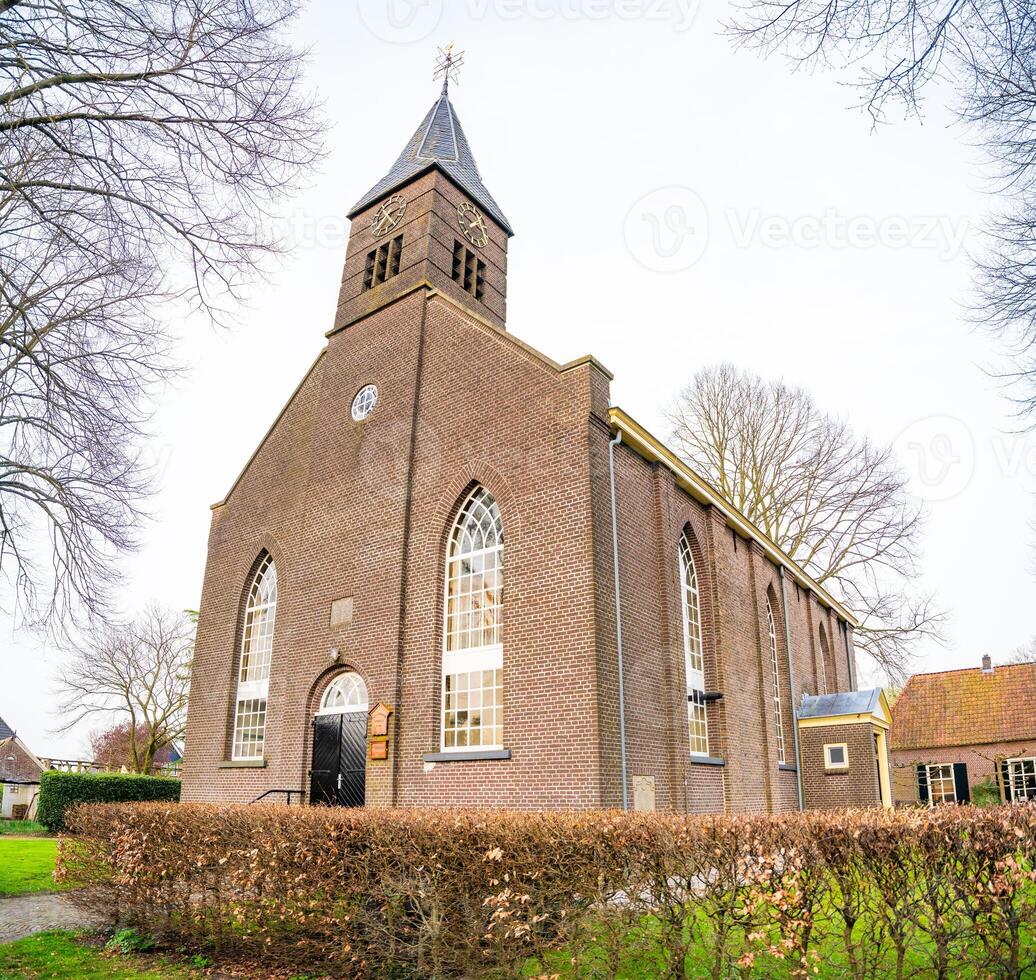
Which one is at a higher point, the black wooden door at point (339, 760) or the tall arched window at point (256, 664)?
the tall arched window at point (256, 664)

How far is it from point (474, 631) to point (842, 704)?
42.0 feet

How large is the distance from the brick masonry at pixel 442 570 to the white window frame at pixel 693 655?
0.21 metres

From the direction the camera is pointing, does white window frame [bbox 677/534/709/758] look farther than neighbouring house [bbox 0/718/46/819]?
No

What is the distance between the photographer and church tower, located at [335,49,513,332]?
1861 centimetres

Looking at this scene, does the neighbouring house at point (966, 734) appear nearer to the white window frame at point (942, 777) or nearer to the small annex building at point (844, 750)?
the white window frame at point (942, 777)

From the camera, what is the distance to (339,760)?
15.3 meters

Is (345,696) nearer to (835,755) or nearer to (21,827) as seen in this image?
(835,755)

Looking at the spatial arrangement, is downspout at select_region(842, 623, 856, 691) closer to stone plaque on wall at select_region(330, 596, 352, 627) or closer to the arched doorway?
the arched doorway

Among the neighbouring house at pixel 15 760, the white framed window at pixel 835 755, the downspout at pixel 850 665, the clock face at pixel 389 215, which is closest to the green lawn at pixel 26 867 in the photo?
the clock face at pixel 389 215

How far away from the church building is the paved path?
14.4 feet

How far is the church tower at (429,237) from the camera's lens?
1861 centimetres

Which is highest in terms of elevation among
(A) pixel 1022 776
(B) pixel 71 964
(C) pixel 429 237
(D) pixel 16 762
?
(C) pixel 429 237

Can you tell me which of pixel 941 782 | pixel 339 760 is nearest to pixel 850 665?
pixel 941 782

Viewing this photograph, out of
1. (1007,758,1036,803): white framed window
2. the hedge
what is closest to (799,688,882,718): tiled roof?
(1007,758,1036,803): white framed window
